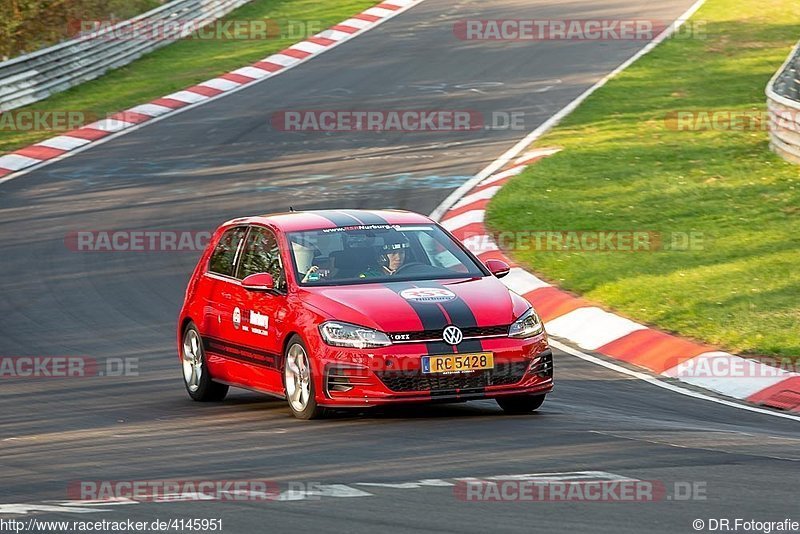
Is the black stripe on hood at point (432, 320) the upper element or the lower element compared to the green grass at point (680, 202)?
upper

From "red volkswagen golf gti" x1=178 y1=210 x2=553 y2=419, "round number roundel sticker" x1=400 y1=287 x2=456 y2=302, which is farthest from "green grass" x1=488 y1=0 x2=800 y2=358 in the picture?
"round number roundel sticker" x1=400 y1=287 x2=456 y2=302

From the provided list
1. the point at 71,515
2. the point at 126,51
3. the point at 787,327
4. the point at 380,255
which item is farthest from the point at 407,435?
the point at 126,51

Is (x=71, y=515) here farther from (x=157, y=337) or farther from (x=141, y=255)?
(x=141, y=255)

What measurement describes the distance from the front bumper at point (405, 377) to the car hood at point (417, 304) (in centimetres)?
16

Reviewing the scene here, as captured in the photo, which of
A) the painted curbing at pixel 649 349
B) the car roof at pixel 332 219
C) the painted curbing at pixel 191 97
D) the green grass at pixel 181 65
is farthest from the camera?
the green grass at pixel 181 65

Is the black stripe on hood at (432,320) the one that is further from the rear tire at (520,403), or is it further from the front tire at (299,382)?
the front tire at (299,382)

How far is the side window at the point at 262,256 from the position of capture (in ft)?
37.1

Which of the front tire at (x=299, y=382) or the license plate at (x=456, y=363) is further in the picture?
the front tire at (x=299, y=382)

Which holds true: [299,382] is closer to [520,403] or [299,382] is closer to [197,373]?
[520,403]

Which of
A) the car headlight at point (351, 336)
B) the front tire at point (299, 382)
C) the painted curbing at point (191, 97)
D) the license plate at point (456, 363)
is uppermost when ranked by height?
the car headlight at point (351, 336)

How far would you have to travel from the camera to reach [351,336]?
10.2m

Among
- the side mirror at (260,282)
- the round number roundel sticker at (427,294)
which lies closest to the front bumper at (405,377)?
the round number roundel sticker at (427,294)

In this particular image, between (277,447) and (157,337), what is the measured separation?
5.35 m

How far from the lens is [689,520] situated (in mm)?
7219
